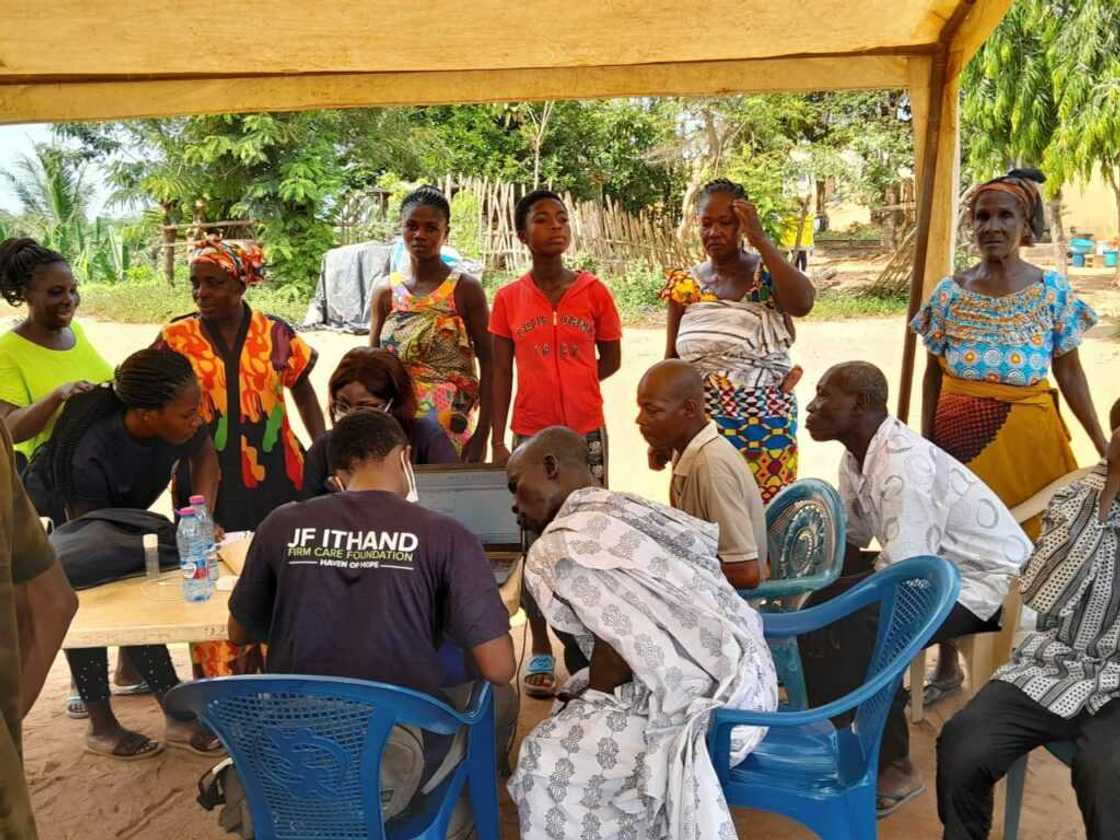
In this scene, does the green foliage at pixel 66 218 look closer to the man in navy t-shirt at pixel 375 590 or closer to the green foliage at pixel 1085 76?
the green foliage at pixel 1085 76

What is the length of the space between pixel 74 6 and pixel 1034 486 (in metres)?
3.84

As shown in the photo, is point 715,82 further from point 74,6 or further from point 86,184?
point 86,184

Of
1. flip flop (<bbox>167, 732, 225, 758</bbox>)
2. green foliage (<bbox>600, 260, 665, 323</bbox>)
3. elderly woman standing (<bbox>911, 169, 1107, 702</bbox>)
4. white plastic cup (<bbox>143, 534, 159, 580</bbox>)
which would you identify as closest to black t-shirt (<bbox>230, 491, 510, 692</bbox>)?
white plastic cup (<bbox>143, 534, 159, 580</bbox>)

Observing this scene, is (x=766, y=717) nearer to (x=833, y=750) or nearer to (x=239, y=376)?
(x=833, y=750)

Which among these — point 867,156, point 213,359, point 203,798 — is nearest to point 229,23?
point 213,359

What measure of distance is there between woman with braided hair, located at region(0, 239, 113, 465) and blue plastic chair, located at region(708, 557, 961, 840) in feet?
8.67

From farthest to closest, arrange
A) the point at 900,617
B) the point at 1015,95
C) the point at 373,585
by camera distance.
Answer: the point at 1015,95 < the point at 900,617 < the point at 373,585

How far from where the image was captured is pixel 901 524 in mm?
3033

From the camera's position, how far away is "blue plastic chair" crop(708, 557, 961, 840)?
7.63 ft

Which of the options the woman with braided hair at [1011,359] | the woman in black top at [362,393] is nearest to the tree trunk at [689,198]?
the woman with braided hair at [1011,359]

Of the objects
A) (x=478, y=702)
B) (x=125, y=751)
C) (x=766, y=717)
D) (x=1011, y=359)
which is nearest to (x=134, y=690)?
(x=125, y=751)

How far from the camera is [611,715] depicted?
2.36m

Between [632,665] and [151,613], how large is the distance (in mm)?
1285

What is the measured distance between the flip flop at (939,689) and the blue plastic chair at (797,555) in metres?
0.85
